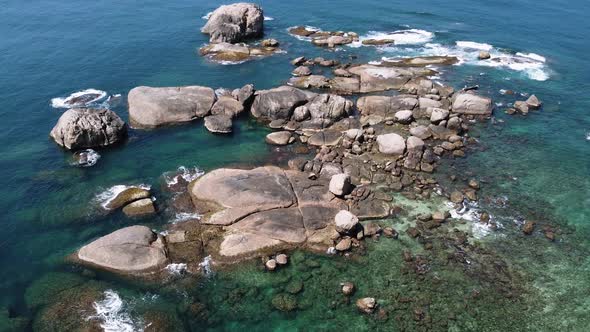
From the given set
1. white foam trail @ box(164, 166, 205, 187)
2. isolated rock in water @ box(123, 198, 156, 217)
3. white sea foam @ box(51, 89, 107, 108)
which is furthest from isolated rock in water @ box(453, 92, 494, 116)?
white sea foam @ box(51, 89, 107, 108)

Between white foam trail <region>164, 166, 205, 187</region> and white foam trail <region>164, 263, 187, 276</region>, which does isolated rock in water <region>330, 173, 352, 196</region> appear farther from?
white foam trail <region>164, 263, 187, 276</region>

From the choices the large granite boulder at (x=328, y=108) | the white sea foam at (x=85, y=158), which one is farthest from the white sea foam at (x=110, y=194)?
the large granite boulder at (x=328, y=108)

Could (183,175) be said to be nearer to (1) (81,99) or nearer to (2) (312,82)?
(1) (81,99)

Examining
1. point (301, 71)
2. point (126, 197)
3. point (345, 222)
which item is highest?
point (301, 71)

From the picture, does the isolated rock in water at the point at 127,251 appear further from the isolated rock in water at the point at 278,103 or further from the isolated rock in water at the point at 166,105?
the isolated rock in water at the point at 278,103

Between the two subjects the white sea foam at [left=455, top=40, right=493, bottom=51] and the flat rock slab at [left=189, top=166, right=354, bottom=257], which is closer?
the flat rock slab at [left=189, top=166, right=354, bottom=257]

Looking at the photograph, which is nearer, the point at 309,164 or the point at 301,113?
the point at 309,164

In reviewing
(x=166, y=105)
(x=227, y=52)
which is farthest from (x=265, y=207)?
(x=227, y=52)
